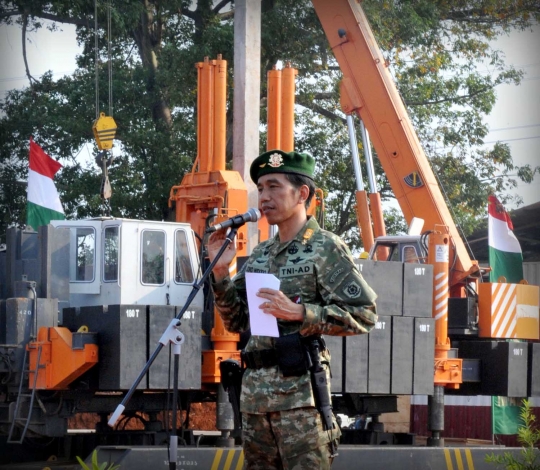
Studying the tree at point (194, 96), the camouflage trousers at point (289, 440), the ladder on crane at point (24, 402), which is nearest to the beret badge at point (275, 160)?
the camouflage trousers at point (289, 440)

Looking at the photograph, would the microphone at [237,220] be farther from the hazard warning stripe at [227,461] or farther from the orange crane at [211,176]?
the orange crane at [211,176]

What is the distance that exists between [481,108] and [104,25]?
26.8ft

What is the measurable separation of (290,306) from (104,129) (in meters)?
10.8

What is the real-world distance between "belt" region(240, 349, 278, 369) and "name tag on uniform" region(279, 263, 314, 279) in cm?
36

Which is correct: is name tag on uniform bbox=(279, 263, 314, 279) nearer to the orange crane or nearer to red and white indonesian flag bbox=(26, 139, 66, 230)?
the orange crane

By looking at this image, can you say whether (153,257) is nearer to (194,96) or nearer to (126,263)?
(126,263)

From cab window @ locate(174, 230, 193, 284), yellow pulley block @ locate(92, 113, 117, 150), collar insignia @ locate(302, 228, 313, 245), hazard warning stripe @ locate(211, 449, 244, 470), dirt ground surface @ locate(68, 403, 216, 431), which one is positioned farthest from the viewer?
yellow pulley block @ locate(92, 113, 117, 150)

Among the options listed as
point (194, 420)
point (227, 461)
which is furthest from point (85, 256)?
point (194, 420)

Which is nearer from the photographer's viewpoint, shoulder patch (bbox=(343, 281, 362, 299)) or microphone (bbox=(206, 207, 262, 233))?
shoulder patch (bbox=(343, 281, 362, 299))

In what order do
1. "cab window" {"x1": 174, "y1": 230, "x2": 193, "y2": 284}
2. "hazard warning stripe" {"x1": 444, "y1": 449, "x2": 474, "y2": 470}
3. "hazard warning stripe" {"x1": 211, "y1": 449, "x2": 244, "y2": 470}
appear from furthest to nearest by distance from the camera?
"hazard warning stripe" {"x1": 444, "y1": 449, "x2": 474, "y2": 470}
"cab window" {"x1": 174, "y1": 230, "x2": 193, "y2": 284}
"hazard warning stripe" {"x1": 211, "y1": 449, "x2": 244, "y2": 470}

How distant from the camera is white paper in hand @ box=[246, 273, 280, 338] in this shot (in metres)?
4.75

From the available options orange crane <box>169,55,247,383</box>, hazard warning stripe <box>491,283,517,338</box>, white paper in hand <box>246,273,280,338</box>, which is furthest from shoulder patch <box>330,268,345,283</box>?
hazard warning stripe <box>491,283,517,338</box>

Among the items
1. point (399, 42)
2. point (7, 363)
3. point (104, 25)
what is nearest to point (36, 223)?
point (7, 363)

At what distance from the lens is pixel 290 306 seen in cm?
464
